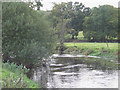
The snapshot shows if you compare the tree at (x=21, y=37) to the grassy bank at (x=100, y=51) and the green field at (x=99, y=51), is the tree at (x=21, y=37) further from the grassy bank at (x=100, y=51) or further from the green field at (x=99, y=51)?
the green field at (x=99, y=51)

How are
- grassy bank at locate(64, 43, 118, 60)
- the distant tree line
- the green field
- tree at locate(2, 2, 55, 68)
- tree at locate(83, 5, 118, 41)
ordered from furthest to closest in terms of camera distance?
tree at locate(83, 5, 118, 41), the distant tree line, the green field, grassy bank at locate(64, 43, 118, 60), tree at locate(2, 2, 55, 68)

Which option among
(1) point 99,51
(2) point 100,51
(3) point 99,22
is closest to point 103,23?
(3) point 99,22

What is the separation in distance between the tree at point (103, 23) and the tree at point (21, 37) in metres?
52.9

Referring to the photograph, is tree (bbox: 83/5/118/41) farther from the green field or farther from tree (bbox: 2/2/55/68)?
tree (bbox: 2/2/55/68)

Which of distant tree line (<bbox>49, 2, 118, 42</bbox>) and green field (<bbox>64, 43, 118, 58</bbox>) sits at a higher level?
distant tree line (<bbox>49, 2, 118, 42</bbox>)

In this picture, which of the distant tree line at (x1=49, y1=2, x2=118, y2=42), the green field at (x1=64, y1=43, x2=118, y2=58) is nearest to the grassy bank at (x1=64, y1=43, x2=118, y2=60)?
the green field at (x1=64, y1=43, x2=118, y2=58)

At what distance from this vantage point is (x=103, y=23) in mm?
77562

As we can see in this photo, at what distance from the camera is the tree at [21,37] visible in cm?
2300

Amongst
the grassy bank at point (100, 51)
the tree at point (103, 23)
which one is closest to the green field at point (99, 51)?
the grassy bank at point (100, 51)

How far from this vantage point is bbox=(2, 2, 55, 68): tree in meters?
23.0

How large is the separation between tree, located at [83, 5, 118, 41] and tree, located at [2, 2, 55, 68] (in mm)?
52850

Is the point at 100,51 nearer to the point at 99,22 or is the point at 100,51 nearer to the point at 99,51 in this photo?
the point at 99,51

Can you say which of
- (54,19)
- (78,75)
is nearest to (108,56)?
(78,75)

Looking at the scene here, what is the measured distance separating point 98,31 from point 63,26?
1336cm
